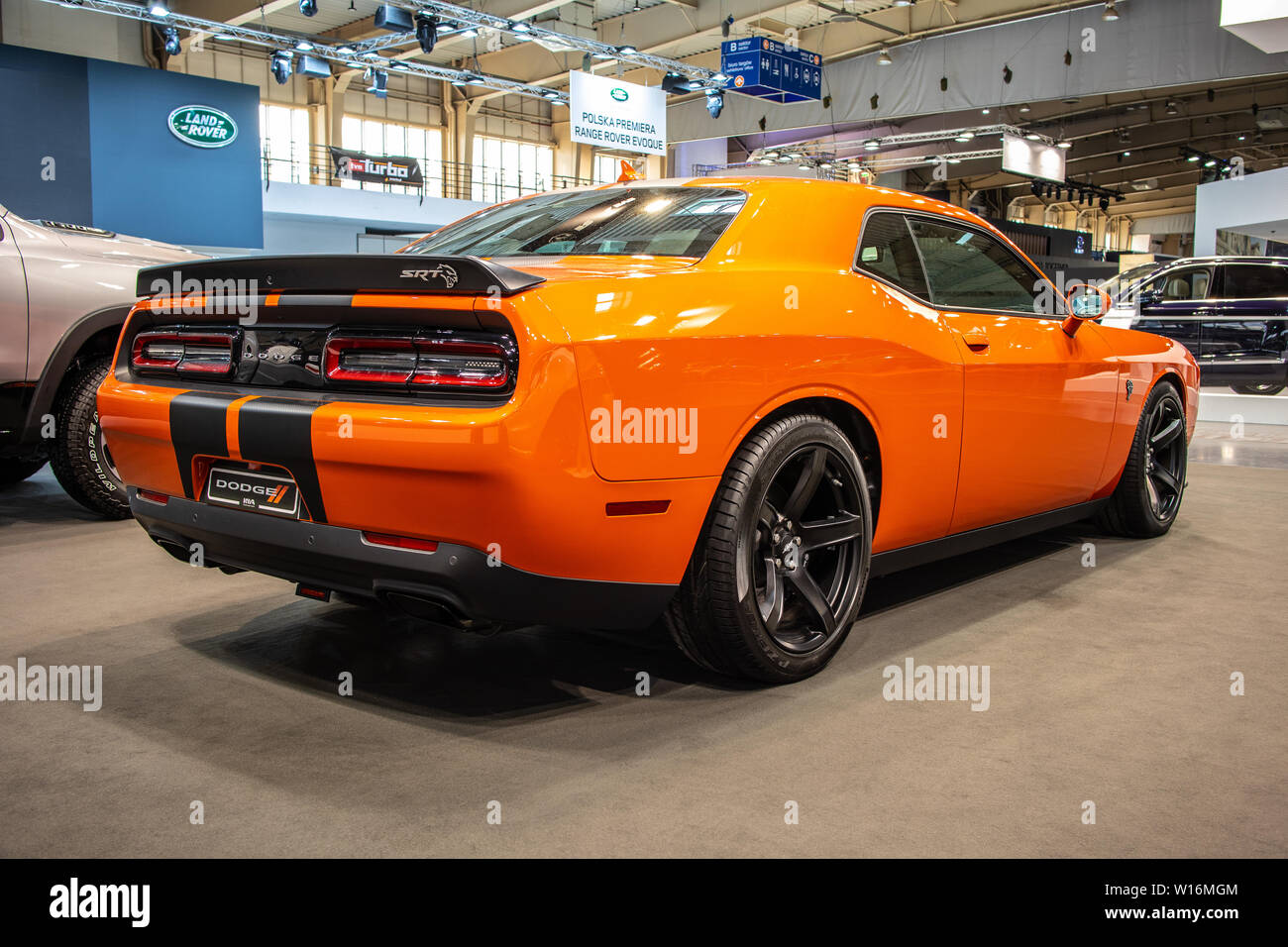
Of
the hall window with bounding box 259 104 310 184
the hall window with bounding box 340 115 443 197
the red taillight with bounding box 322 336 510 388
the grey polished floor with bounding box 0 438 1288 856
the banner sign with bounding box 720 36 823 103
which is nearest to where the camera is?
the grey polished floor with bounding box 0 438 1288 856

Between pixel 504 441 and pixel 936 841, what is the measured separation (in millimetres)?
1068

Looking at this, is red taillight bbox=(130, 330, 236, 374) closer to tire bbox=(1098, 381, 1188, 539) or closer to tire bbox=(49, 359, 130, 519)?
tire bbox=(49, 359, 130, 519)

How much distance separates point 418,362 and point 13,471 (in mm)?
4717

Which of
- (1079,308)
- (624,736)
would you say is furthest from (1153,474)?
(624,736)

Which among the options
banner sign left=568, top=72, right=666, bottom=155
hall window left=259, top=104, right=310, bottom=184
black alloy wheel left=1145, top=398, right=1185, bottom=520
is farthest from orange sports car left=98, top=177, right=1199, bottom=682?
hall window left=259, top=104, right=310, bottom=184

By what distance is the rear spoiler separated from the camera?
214 cm

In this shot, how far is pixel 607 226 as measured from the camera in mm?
2941

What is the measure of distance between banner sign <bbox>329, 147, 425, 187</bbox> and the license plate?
2108 cm

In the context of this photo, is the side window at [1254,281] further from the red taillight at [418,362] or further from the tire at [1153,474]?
the red taillight at [418,362]

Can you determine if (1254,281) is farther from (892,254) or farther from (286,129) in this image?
(286,129)

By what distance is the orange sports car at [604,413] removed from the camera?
2141 mm

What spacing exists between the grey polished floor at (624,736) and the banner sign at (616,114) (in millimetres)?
14399
